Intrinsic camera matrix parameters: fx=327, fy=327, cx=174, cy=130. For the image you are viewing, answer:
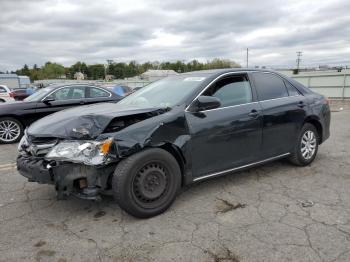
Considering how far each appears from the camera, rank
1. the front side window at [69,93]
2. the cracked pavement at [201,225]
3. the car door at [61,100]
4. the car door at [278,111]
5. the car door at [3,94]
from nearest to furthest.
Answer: the cracked pavement at [201,225] → the car door at [278,111] → the car door at [61,100] → the front side window at [69,93] → the car door at [3,94]

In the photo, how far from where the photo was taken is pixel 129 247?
9.57 feet

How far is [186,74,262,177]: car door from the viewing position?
3764mm

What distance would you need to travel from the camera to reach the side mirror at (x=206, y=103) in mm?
3727

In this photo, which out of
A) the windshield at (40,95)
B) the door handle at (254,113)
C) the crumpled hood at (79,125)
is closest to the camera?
the crumpled hood at (79,125)

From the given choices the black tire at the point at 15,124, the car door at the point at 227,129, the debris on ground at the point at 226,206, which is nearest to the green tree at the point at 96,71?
the black tire at the point at 15,124

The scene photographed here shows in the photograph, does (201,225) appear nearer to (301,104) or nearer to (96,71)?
(301,104)

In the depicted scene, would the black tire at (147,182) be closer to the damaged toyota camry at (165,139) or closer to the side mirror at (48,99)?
the damaged toyota camry at (165,139)

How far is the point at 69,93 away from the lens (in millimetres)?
8641

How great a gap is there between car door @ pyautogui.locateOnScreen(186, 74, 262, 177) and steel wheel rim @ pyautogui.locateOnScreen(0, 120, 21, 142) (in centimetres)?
574

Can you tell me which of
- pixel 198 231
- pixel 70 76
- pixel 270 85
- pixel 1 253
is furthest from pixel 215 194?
pixel 70 76

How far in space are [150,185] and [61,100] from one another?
5841 millimetres

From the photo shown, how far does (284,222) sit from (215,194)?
3.31ft

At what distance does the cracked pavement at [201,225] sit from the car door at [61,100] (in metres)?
3.63

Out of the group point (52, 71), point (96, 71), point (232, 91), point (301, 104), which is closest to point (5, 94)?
point (232, 91)
